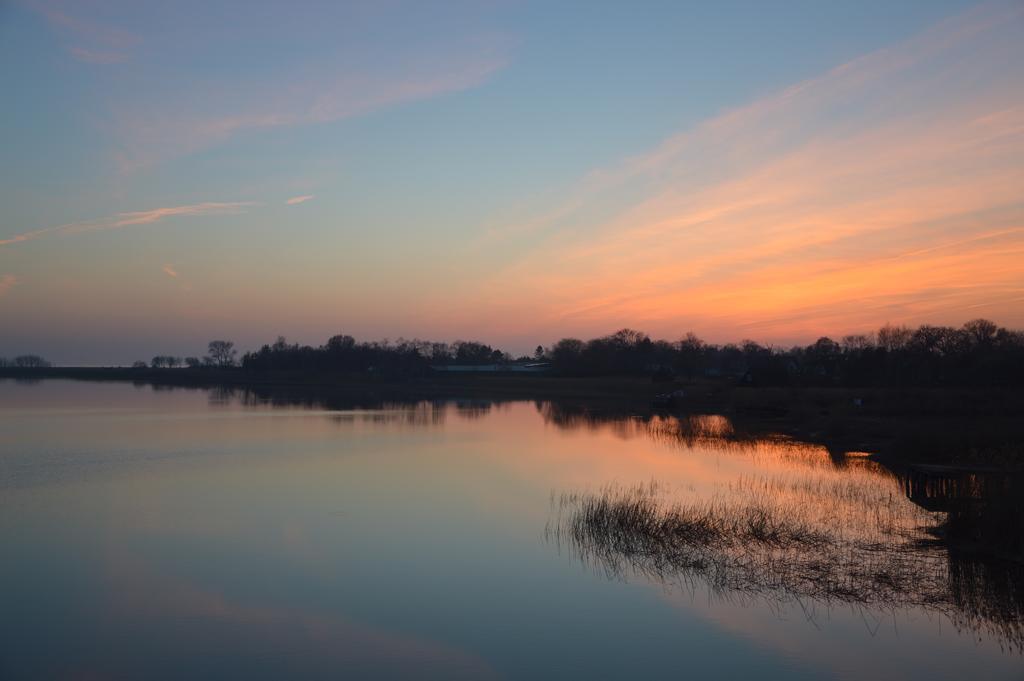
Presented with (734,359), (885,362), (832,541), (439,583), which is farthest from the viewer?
(734,359)

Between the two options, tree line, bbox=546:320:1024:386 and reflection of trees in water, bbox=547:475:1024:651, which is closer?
reflection of trees in water, bbox=547:475:1024:651

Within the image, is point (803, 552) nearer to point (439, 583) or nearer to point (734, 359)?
point (439, 583)

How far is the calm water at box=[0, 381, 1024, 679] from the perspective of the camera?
10016mm

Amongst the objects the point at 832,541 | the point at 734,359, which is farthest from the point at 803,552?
the point at 734,359

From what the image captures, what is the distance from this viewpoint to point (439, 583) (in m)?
13.4

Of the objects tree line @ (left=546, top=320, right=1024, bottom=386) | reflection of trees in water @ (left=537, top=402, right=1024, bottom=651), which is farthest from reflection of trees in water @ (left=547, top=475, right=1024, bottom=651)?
tree line @ (left=546, top=320, right=1024, bottom=386)

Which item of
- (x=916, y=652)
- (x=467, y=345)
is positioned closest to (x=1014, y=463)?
(x=916, y=652)

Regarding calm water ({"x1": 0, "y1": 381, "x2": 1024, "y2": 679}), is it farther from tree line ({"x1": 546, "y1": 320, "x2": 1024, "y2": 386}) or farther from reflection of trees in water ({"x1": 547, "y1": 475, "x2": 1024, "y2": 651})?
tree line ({"x1": 546, "y1": 320, "x2": 1024, "y2": 386})

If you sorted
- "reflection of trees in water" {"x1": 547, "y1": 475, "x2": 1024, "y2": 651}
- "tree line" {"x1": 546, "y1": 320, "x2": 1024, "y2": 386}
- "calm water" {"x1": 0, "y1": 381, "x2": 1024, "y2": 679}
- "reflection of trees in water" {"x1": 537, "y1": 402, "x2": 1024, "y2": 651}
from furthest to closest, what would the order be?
"tree line" {"x1": 546, "y1": 320, "x2": 1024, "y2": 386}
"reflection of trees in water" {"x1": 537, "y1": 402, "x2": 1024, "y2": 651}
"reflection of trees in water" {"x1": 547, "y1": 475, "x2": 1024, "y2": 651}
"calm water" {"x1": 0, "y1": 381, "x2": 1024, "y2": 679}

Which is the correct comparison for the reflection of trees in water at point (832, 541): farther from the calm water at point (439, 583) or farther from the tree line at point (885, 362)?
Answer: the tree line at point (885, 362)

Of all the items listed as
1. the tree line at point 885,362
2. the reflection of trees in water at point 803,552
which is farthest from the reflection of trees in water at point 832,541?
the tree line at point 885,362

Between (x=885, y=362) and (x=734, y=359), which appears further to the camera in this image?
(x=734, y=359)

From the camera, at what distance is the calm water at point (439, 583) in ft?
32.9

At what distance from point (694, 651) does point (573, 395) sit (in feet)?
254
